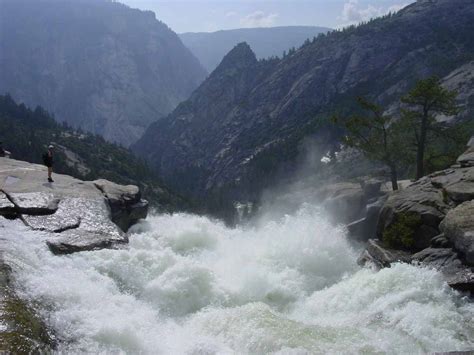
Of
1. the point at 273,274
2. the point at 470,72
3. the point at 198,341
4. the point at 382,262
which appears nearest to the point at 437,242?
the point at 382,262

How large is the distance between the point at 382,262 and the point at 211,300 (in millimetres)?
10970

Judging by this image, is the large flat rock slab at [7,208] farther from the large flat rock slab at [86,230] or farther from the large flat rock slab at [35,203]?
the large flat rock slab at [86,230]

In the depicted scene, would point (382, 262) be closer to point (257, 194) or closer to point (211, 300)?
point (211, 300)

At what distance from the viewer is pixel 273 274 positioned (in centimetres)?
2842

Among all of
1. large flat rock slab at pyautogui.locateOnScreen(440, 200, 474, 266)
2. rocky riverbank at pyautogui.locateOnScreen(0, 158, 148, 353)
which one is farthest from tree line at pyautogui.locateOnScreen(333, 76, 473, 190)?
rocky riverbank at pyautogui.locateOnScreen(0, 158, 148, 353)

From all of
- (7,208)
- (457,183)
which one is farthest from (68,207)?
(457,183)

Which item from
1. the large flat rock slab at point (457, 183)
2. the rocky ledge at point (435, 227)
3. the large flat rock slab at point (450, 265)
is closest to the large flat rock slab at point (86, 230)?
the rocky ledge at point (435, 227)

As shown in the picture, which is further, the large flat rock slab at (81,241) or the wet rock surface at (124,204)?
the wet rock surface at (124,204)

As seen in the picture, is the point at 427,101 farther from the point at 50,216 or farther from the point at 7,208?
the point at 7,208

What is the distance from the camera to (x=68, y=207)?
29828 mm

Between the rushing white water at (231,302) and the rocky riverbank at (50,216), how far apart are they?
31.6 inches

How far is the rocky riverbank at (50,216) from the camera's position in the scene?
16359 mm

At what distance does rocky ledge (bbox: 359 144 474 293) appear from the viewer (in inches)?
905

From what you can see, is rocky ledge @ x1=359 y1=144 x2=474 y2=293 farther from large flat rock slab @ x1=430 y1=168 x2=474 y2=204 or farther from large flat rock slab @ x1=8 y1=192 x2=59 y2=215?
large flat rock slab @ x1=8 y1=192 x2=59 y2=215
